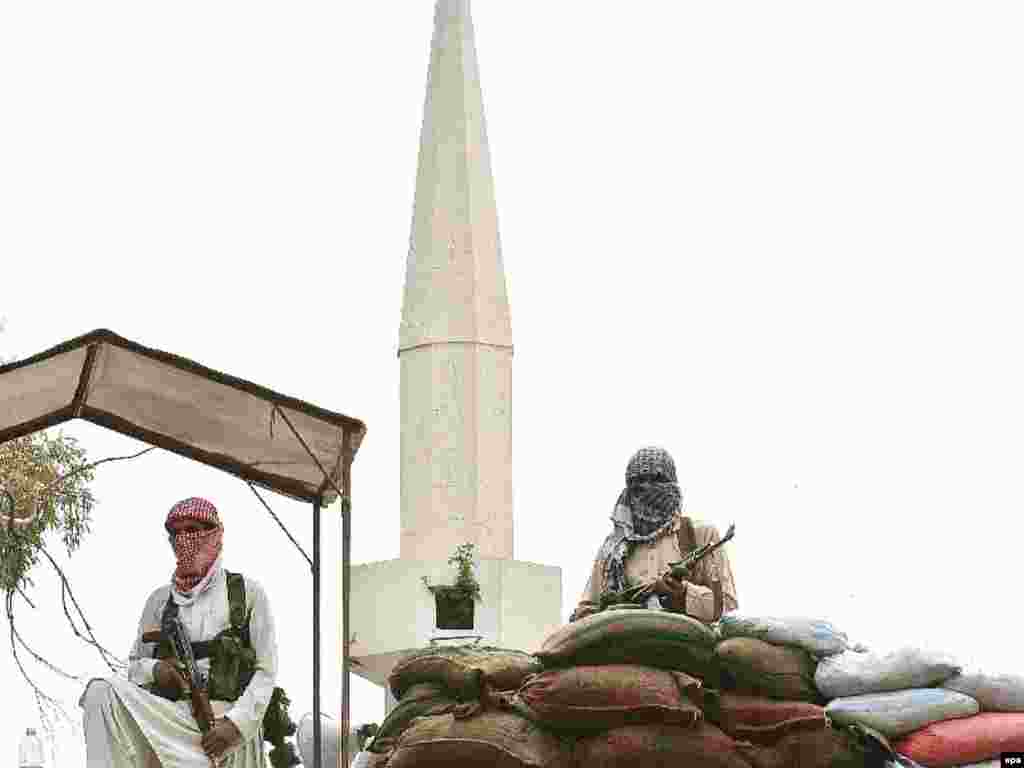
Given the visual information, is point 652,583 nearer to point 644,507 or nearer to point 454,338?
point 644,507

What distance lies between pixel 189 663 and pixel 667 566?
2183mm

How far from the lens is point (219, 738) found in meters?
15.0

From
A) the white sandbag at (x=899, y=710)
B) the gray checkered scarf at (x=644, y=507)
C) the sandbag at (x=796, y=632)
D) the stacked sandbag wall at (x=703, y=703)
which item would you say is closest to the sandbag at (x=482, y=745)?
the stacked sandbag wall at (x=703, y=703)

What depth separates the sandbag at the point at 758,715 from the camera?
42.7ft

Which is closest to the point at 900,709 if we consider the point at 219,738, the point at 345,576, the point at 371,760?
the point at 371,760

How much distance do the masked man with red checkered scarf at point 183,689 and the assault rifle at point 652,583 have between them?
5.64 feet

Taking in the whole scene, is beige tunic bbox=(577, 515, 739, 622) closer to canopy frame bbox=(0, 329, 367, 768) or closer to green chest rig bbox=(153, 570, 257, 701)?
canopy frame bbox=(0, 329, 367, 768)

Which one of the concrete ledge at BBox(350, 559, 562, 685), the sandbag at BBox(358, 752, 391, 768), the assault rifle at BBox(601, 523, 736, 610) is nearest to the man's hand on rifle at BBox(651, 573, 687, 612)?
the assault rifle at BBox(601, 523, 736, 610)

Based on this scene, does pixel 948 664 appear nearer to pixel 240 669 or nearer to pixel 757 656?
pixel 757 656

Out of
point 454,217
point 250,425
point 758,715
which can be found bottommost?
point 758,715

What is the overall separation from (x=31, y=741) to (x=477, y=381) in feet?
33.5

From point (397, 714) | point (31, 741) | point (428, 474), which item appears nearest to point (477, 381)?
point (428, 474)

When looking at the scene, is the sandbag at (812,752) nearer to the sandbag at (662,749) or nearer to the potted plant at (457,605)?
the sandbag at (662,749)

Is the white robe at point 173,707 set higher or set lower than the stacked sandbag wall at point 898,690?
higher
